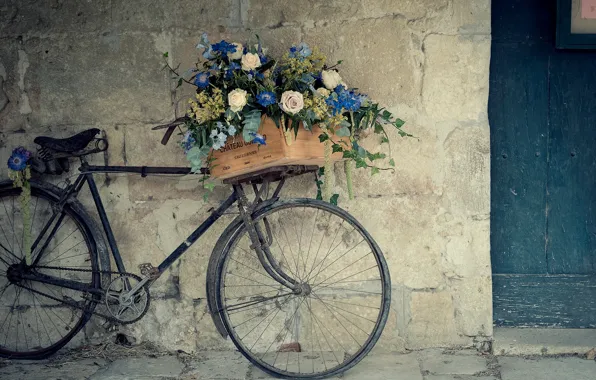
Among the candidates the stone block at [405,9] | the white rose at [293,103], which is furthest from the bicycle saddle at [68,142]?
the stone block at [405,9]

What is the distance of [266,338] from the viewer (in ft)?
16.0

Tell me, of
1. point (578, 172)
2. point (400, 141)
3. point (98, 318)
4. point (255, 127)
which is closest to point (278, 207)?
point (255, 127)

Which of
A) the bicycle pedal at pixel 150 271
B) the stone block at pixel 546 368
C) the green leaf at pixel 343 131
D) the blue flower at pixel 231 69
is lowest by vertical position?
the stone block at pixel 546 368

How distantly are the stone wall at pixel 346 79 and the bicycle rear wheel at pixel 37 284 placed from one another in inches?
9.4

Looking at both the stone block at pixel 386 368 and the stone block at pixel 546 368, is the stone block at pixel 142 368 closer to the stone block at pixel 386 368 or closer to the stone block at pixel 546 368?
the stone block at pixel 386 368

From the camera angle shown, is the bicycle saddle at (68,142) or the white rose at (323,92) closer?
the white rose at (323,92)

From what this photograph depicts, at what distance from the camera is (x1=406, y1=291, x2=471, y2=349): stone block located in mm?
4785

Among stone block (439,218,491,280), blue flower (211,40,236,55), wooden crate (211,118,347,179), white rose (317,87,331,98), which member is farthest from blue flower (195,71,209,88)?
stone block (439,218,491,280)

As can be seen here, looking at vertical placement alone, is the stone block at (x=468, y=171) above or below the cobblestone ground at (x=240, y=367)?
above

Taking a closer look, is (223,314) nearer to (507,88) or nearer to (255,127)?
(255,127)

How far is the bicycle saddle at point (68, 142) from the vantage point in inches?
177

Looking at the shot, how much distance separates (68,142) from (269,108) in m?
1.15

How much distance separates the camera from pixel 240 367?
4.64 m

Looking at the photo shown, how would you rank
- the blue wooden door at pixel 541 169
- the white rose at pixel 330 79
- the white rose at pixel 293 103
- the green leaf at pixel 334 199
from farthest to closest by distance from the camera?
the blue wooden door at pixel 541 169, the green leaf at pixel 334 199, the white rose at pixel 330 79, the white rose at pixel 293 103
